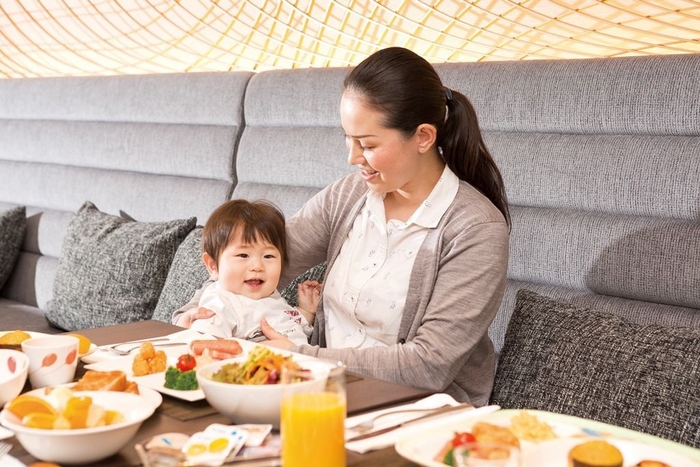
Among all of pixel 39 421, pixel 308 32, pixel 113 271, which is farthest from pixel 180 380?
pixel 308 32

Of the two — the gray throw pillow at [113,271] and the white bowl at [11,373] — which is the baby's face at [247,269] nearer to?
the white bowl at [11,373]

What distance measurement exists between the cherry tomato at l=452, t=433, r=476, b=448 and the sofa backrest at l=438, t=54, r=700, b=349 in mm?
908

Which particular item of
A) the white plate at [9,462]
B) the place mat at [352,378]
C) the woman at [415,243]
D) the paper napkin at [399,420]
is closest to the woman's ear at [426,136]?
the woman at [415,243]

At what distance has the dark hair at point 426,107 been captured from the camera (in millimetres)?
1737

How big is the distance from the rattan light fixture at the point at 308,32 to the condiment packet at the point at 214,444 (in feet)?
5.30

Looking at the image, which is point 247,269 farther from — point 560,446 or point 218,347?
point 560,446

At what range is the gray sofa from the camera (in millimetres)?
1772

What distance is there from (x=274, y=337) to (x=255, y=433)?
2.30 ft

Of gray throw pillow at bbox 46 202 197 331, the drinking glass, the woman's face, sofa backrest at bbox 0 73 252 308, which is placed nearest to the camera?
the drinking glass

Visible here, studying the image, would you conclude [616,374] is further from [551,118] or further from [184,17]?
[184,17]

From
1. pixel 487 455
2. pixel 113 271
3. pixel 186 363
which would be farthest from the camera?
pixel 113 271

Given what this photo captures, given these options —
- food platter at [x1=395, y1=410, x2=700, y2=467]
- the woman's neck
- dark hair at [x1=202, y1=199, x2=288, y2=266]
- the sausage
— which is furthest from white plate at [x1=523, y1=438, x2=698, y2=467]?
dark hair at [x1=202, y1=199, x2=288, y2=266]

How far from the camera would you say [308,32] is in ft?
10.1

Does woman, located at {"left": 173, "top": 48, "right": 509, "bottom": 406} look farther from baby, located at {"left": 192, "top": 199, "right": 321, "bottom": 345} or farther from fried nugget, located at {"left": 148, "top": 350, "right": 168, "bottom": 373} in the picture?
fried nugget, located at {"left": 148, "top": 350, "right": 168, "bottom": 373}
